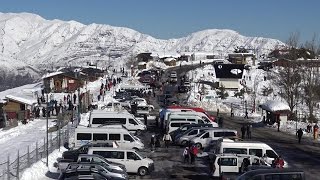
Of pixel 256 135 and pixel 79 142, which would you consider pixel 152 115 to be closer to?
pixel 256 135

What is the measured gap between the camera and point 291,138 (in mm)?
44625

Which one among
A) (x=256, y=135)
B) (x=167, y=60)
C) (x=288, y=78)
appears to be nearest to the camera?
(x=256, y=135)

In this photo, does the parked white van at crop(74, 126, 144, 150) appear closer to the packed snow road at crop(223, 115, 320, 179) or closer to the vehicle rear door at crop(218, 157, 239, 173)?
the vehicle rear door at crop(218, 157, 239, 173)

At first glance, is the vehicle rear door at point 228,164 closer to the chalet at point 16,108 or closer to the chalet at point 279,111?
the chalet at point 279,111

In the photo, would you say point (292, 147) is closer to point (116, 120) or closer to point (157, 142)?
point (157, 142)

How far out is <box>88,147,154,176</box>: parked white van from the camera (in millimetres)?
27188

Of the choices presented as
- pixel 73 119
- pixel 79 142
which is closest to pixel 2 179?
pixel 79 142

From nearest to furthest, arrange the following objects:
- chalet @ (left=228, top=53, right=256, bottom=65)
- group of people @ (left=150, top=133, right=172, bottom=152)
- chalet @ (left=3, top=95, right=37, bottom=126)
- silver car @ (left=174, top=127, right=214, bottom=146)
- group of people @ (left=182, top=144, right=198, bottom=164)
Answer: group of people @ (left=182, top=144, right=198, bottom=164)
group of people @ (left=150, top=133, right=172, bottom=152)
silver car @ (left=174, top=127, right=214, bottom=146)
chalet @ (left=3, top=95, right=37, bottom=126)
chalet @ (left=228, top=53, right=256, bottom=65)

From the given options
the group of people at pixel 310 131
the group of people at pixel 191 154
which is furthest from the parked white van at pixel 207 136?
the group of people at pixel 310 131

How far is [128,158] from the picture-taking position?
27281 mm

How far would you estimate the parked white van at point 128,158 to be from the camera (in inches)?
1070

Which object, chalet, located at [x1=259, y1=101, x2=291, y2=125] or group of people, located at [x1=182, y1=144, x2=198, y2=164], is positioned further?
chalet, located at [x1=259, y1=101, x2=291, y2=125]

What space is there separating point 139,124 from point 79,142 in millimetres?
9616

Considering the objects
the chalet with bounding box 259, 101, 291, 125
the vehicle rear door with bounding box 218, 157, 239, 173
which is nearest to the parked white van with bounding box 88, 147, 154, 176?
the vehicle rear door with bounding box 218, 157, 239, 173
